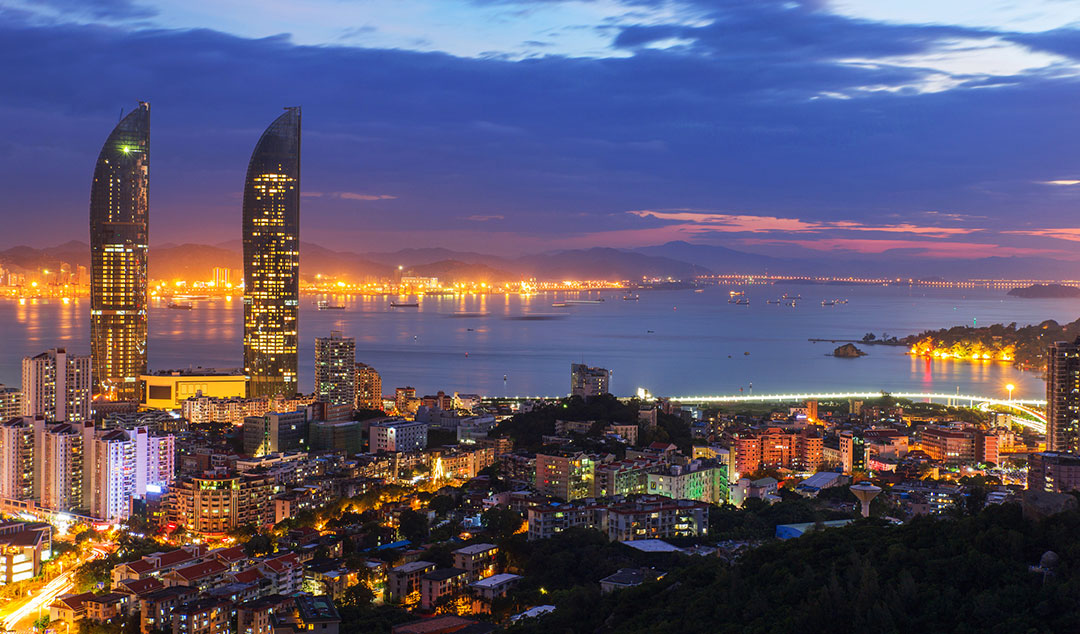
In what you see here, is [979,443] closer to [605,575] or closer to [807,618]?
[605,575]

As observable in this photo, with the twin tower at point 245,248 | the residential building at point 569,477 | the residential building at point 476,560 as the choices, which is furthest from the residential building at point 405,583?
the twin tower at point 245,248

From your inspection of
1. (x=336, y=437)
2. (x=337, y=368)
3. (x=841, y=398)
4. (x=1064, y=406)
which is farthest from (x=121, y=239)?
(x=1064, y=406)

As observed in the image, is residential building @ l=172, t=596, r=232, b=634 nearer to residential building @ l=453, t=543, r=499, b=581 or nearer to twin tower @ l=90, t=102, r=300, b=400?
residential building @ l=453, t=543, r=499, b=581

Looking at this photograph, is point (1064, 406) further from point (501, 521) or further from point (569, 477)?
point (501, 521)

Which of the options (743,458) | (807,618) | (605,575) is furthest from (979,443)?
(807,618)

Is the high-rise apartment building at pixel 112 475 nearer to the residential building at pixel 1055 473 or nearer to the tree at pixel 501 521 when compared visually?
the tree at pixel 501 521
